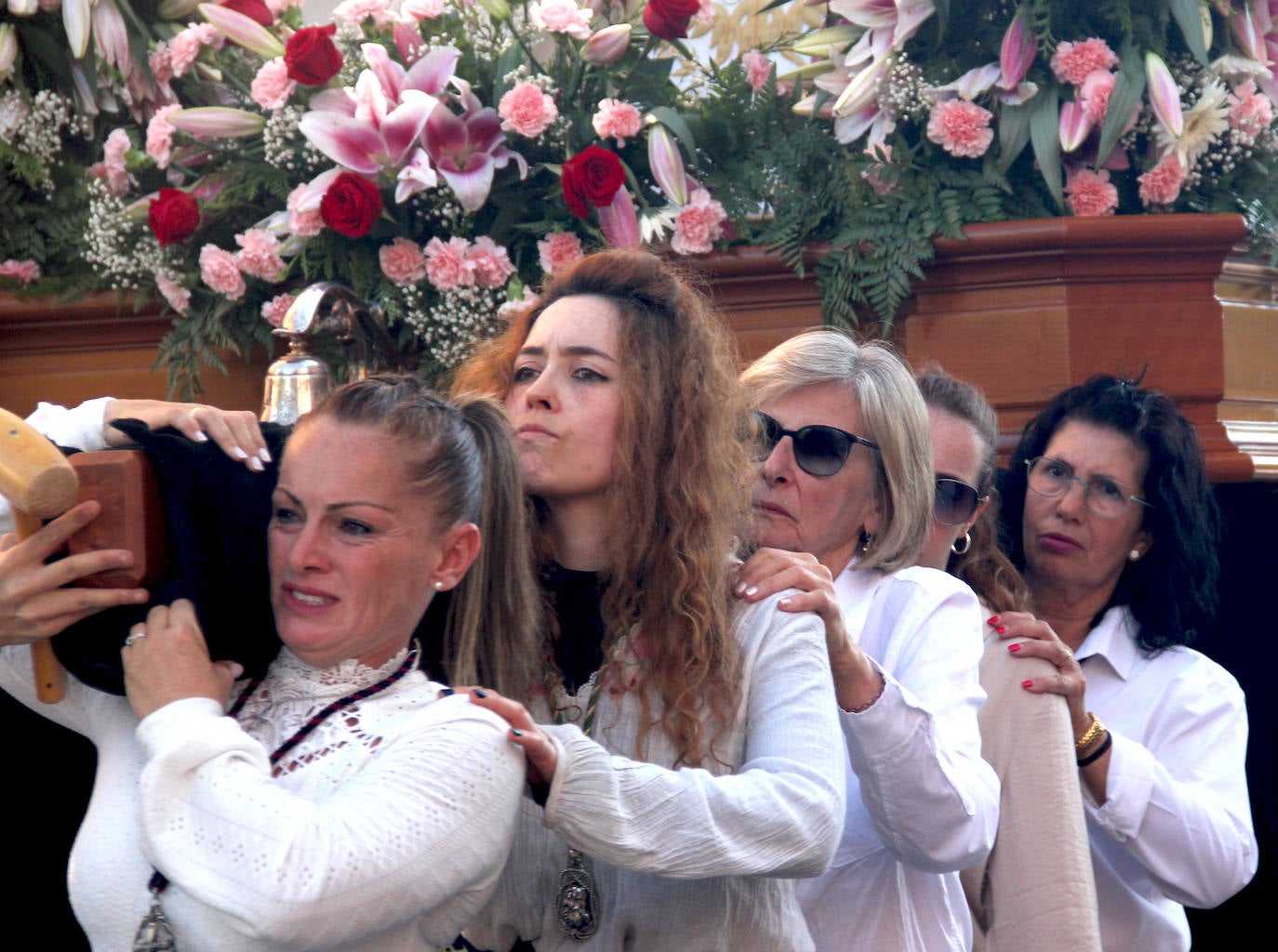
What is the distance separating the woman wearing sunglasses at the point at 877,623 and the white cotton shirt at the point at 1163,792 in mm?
410

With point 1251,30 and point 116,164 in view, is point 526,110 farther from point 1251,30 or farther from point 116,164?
point 1251,30

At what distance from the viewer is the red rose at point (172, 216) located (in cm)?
258

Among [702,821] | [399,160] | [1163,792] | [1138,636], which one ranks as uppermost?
[399,160]

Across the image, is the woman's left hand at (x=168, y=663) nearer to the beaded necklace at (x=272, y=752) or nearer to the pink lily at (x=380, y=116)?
the beaded necklace at (x=272, y=752)

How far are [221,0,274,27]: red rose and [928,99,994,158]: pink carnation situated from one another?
1.21 meters

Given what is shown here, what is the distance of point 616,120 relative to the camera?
258cm

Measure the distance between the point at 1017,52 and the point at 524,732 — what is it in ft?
5.30

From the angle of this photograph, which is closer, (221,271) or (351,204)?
(351,204)

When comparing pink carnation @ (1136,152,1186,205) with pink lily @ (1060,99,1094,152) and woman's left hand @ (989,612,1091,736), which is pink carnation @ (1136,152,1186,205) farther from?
woman's left hand @ (989,612,1091,736)

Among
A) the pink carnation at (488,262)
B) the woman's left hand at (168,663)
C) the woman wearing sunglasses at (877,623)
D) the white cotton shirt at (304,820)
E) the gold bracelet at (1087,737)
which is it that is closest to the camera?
the white cotton shirt at (304,820)

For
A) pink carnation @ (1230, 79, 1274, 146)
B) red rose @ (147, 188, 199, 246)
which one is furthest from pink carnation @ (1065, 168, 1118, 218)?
red rose @ (147, 188, 199, 246)

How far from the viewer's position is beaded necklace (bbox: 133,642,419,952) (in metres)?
1.42

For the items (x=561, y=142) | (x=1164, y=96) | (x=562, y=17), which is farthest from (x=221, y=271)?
(x=1164, y=96)

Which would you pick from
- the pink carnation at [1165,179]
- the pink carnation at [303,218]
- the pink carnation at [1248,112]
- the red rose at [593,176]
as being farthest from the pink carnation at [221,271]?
the pink carnation at [1248,112]
